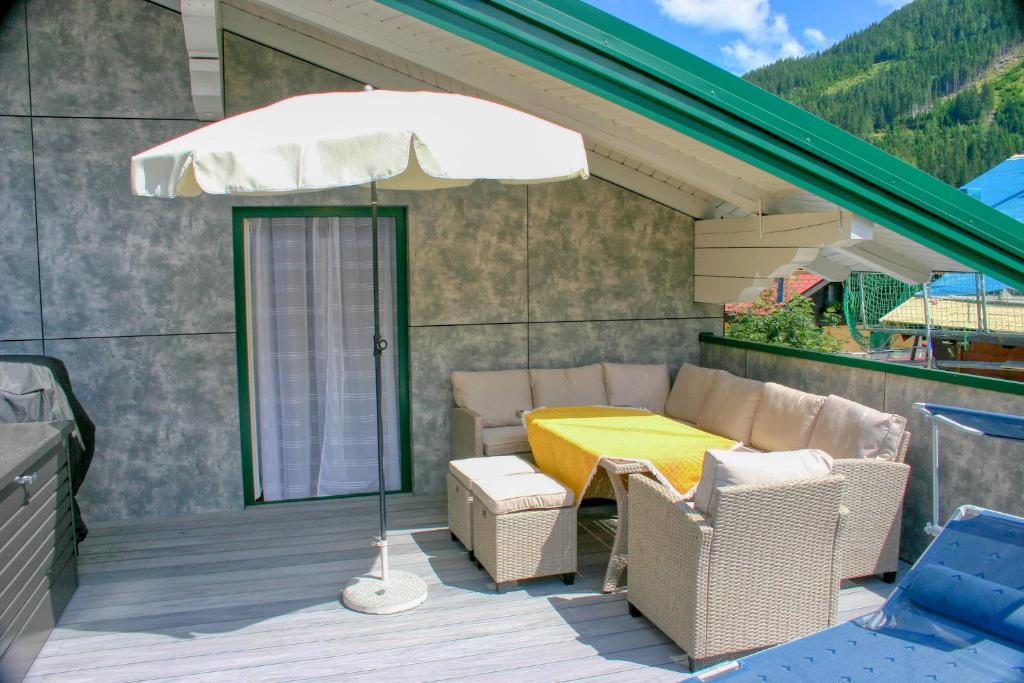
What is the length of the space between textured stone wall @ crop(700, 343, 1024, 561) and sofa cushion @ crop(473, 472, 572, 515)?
2.08 meters

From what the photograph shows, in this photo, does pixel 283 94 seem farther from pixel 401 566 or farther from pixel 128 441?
pixel 401 566

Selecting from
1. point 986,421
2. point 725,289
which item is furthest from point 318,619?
point 725,289

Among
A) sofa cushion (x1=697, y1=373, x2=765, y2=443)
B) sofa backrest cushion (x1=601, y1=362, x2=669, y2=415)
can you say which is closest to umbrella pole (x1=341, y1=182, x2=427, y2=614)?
sofa cushion (x1=697, y1=373, x2=765, y2=443)

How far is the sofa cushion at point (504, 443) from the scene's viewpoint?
6.24m

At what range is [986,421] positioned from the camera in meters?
3.64

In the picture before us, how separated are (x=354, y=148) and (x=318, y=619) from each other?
2.46m

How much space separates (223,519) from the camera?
20.7 ft

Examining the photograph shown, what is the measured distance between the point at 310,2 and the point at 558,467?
317 cm

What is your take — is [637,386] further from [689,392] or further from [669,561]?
[669,561]

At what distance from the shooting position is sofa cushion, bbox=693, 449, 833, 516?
3805 millimetres

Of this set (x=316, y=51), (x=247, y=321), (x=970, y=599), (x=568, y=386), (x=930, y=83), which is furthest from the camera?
(x=930, y=83)

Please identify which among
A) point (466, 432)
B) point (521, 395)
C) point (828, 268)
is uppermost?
point (828, 268)

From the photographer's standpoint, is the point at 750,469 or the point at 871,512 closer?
the point at 750,469

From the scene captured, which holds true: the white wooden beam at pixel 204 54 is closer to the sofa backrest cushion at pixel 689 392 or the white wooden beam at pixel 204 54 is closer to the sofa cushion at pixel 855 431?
the sofa backrest cushion at pixel 689 392
